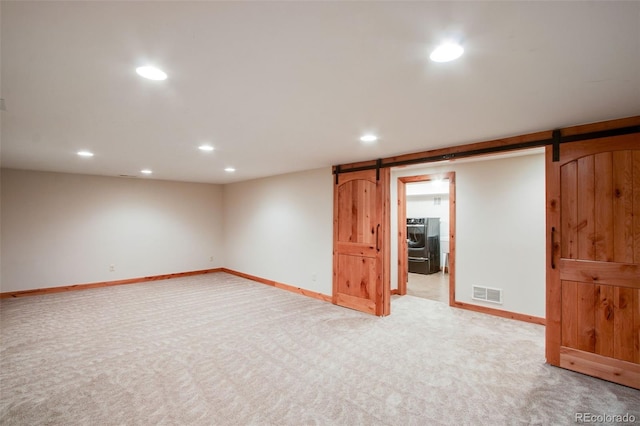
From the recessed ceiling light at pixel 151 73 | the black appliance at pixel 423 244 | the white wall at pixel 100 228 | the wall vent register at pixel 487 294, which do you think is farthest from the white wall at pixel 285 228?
the recessed ceiling light at pixel 151 73

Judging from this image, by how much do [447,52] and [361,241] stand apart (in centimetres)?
330

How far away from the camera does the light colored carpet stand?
219 centimetres

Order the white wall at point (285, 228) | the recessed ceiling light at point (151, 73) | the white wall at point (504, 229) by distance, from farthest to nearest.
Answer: the white wall at point (285, 228) < the white wall at point (504, 229) < the recessed ceiling light at point (151, 73)

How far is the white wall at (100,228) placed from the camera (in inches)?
212

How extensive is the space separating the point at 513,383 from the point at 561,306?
879mm

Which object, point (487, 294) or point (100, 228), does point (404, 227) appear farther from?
point (100, 228)

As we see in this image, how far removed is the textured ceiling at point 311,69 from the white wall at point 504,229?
1.51 meters

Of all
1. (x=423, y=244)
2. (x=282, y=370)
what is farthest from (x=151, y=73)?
(x=423, y=244)

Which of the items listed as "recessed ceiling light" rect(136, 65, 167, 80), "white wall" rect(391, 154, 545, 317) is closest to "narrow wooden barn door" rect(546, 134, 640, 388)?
"white wall" rect(391, 154, 545, 317)

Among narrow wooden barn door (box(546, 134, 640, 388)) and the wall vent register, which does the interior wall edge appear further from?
narrow wooden barn door (box(546, 134, 640, 388))

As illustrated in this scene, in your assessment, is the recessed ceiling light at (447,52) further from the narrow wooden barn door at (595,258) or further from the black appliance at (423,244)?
the black appliance at (423,244)

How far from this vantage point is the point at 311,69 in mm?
1739

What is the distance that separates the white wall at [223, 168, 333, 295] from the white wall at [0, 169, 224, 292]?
2.76 ft

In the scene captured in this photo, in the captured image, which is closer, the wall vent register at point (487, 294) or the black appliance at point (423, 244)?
the wall vent register at point (487, 294)
